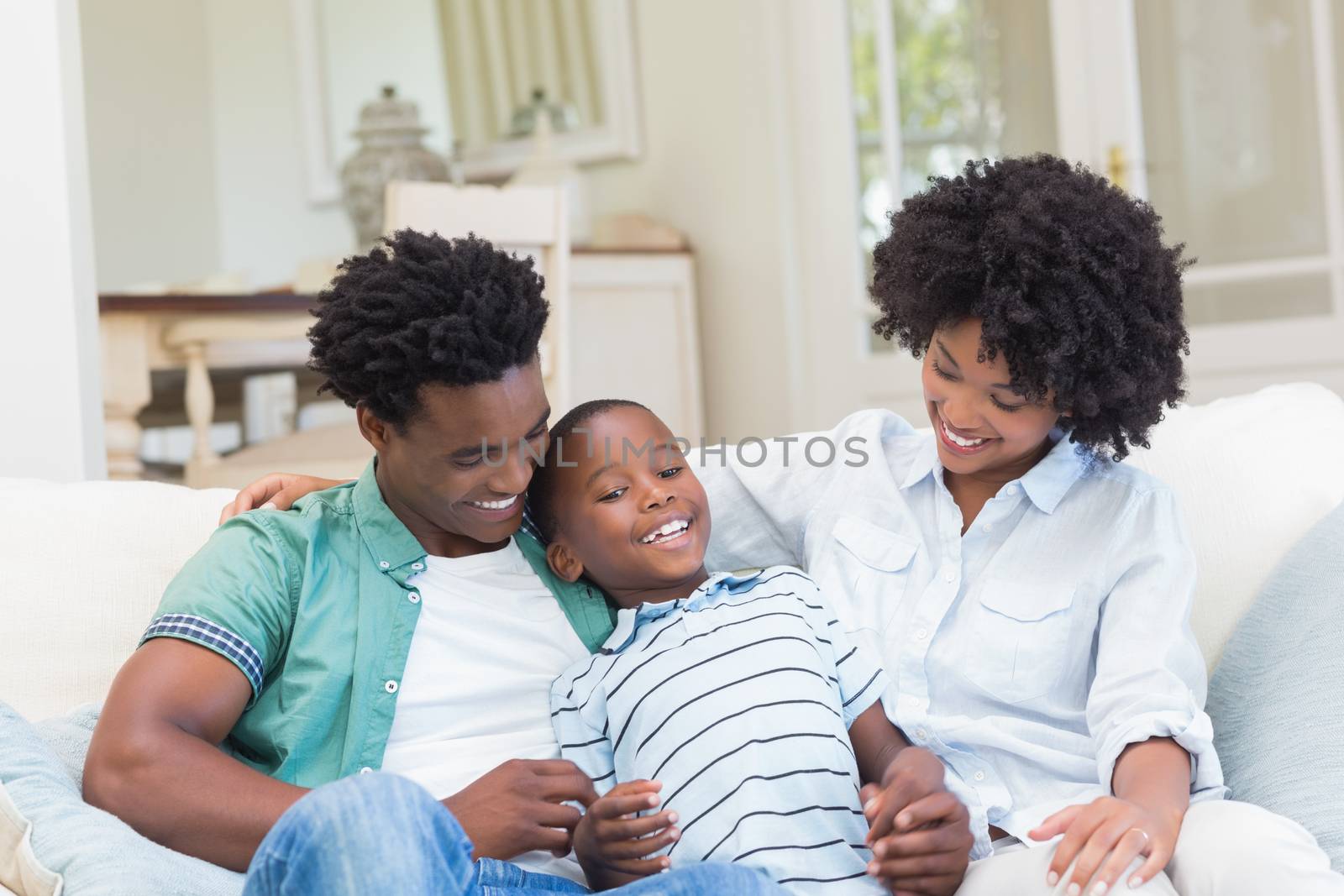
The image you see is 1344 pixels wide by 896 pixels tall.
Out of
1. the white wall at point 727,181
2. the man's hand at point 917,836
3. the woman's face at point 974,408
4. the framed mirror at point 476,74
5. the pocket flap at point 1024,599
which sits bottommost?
the man's hand at point 917,836

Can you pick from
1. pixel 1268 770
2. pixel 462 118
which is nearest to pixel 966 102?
pixel 462 118

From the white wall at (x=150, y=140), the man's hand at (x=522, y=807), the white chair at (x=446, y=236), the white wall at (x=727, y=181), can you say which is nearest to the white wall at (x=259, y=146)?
the white wall at (x=150, y=140)

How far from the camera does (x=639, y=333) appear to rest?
11.8ft

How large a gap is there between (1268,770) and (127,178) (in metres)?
4.26

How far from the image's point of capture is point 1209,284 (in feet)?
9.69

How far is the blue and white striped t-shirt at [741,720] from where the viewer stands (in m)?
1.11

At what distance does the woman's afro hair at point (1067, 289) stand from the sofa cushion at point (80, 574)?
837 mm

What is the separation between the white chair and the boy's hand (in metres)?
1.65

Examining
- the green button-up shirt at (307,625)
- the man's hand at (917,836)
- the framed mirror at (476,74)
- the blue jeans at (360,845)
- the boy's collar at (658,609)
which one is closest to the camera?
the blue jeans at (360,845)

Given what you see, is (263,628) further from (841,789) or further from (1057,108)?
(1057,108)

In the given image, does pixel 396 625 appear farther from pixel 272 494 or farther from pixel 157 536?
pixel 157 536

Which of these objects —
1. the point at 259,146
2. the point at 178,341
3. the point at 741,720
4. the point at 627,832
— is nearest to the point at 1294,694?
the point at 741,720

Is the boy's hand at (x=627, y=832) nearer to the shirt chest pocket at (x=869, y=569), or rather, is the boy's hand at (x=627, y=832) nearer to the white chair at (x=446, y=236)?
the shirt chest pocket at (x=869, y=569)

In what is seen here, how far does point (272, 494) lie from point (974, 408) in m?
0.73
